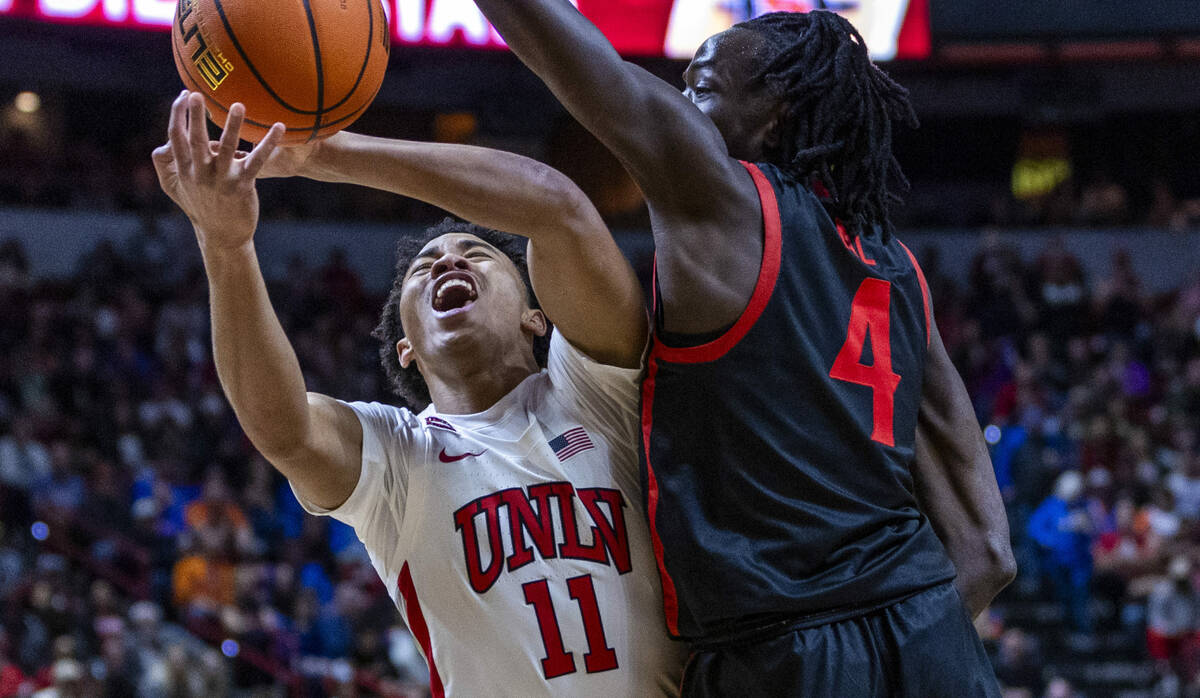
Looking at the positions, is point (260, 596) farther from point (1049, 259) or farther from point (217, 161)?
point (1049, 259)

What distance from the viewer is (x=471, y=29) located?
13.0 meters

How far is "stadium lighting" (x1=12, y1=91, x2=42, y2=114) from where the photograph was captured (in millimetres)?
15258

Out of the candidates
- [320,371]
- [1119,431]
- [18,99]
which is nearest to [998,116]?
[1119,431]

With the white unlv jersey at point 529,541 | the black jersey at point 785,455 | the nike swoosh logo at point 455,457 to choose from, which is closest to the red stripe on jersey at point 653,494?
the black jersey at point 785,455

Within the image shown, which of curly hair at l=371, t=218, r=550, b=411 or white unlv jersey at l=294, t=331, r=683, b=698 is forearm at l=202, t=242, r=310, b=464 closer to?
white unlv jersey at l=294, t=331, r=683, b=698

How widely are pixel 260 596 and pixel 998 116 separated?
12.0 meters

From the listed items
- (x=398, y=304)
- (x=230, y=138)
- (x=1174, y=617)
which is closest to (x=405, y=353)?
(x=398, y=304)

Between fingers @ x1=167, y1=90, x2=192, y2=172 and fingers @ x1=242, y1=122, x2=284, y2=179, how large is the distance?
94 millimetres

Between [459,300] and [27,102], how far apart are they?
14.3 metres

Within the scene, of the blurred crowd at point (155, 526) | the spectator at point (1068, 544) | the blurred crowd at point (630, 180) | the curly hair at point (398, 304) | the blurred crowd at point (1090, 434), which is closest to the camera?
the curly hair at point (398, 304)

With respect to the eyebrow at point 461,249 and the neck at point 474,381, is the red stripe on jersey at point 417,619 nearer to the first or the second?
the neck at point 474,381

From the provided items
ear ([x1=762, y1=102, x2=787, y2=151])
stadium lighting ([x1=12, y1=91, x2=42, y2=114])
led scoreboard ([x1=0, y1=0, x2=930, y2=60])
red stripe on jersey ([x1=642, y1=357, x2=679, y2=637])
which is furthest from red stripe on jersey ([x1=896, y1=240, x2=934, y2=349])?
stadium lighting ([x1=12, y1=91, x2=42, y2=114])

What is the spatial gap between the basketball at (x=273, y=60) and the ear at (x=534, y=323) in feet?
2.81

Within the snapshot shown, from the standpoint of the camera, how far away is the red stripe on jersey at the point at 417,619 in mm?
2695
